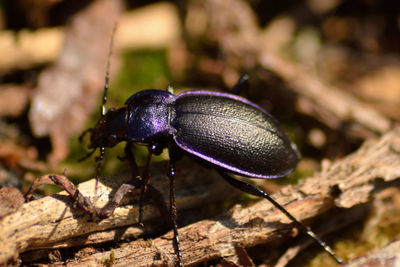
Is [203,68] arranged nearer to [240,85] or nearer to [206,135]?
[240,85]

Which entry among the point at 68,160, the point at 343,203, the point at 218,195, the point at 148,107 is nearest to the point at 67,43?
the point at 68,160

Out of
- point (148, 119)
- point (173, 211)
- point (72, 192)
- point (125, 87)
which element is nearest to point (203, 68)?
point (125, 87)

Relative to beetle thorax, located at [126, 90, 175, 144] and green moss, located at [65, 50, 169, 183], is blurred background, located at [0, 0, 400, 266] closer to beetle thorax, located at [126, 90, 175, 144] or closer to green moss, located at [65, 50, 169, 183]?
green moss, located at [65, 50, 169, 183]

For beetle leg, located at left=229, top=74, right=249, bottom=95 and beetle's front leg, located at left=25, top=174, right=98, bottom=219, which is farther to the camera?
beetle leg, located at left=229, top=74, right=249, bottom=95

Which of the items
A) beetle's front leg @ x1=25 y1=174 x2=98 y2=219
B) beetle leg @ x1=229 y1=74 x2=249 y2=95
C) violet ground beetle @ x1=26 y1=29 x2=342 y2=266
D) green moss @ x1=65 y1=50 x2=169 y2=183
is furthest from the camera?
beetle leg @ x1=229 y1=74 x2=249 y2=95

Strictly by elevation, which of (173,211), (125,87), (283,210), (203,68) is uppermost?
(203,68)

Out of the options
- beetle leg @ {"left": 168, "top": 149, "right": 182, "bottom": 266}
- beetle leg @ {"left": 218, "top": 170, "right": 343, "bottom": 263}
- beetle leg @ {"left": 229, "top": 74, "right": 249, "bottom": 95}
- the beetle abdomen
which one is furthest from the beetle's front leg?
beetle leg @ {"left": 229, "top": 74, "right": 249, "bottom": 95}

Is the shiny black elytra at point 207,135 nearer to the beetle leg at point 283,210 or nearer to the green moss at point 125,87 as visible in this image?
the beetle leg at point 283,210

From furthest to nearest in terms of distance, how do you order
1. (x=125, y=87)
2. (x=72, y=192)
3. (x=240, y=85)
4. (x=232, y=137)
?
(x=125, y=87) → (x=240, y=85) → (x=232, y=137) → (x=72, y=192)
